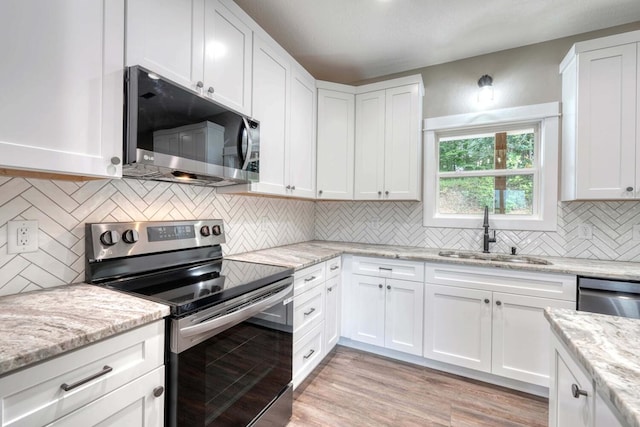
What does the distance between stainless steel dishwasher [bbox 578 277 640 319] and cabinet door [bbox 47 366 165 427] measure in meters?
2.30

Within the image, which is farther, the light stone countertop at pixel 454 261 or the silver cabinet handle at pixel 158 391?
the light stone countertop at pixel 454 261

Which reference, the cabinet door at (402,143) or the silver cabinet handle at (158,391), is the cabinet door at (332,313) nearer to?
the cabinet door at (402,143)

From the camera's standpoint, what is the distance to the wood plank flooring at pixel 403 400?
5.64 feet

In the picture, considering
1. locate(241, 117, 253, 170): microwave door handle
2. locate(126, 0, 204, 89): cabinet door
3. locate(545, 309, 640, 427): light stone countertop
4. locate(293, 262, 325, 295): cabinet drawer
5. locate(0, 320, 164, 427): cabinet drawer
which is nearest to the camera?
locate(545, 309, 640, 427): light stone countertop

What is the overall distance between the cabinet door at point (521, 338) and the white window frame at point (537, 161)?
758mm

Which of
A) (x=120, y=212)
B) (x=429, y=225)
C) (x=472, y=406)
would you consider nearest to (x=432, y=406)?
(x=472, y=406)

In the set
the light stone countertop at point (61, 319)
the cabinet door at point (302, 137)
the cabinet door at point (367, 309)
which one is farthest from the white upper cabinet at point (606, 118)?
the light stone countertop at point (61, 319)

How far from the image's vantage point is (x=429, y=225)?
9.00ft

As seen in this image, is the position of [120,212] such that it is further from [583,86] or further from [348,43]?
[583,86]

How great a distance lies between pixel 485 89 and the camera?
2.54m

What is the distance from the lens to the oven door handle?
1030 millimetres

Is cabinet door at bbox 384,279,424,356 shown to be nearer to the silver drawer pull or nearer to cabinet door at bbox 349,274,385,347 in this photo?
cabinet door at bbox 349,274,385,347

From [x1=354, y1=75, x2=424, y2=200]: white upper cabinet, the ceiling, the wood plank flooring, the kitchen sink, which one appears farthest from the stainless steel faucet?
the ceiling

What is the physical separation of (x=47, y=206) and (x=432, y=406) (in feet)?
7.75
